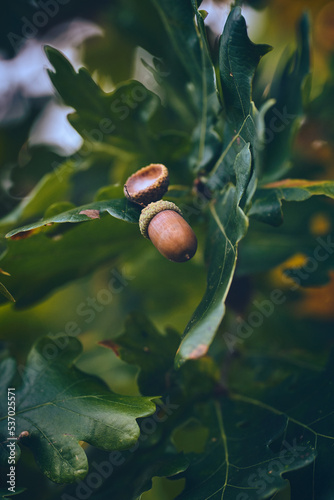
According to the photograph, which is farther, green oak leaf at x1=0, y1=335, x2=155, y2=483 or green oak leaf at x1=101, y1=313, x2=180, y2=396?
green oak leaf at x1=101, y1=313, x2=180, y2=396

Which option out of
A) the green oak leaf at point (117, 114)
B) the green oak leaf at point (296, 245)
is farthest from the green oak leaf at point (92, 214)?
the green oak leaf at point (296, 245)

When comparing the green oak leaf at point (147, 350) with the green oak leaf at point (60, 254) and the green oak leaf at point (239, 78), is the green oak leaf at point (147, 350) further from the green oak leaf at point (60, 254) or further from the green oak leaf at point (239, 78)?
the green oak leaf at point (239, 78)

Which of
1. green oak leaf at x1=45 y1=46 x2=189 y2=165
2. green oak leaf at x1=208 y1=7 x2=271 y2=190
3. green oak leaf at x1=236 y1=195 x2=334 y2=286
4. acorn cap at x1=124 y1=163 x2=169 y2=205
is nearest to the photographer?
green oak leaf at x1=208 y1=7 x2=271 y2=190

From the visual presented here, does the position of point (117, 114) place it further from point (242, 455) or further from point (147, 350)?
point (242, 455)

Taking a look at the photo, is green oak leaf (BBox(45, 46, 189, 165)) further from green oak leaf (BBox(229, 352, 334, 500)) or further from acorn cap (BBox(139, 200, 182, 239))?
green oak leaf (BBox(229, 352, 334, 500))

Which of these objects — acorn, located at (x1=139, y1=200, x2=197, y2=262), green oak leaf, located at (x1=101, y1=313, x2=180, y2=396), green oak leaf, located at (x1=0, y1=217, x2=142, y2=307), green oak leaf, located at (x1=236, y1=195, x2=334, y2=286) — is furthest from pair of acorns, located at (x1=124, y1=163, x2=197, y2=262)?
green oak leaf, located at (x1=236, y1=195, x2=334, y2=286)

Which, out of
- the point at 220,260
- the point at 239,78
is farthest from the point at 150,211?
the point at 239,78

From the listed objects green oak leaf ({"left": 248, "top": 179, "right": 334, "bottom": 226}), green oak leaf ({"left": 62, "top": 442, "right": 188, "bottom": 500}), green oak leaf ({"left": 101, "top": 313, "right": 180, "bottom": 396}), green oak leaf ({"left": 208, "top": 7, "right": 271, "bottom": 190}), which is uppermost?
green oak leaf ({"left": 208, "top": 7, "right": 271, "bottom": 190})

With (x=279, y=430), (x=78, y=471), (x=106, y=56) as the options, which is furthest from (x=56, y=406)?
(x=106, y=56)
